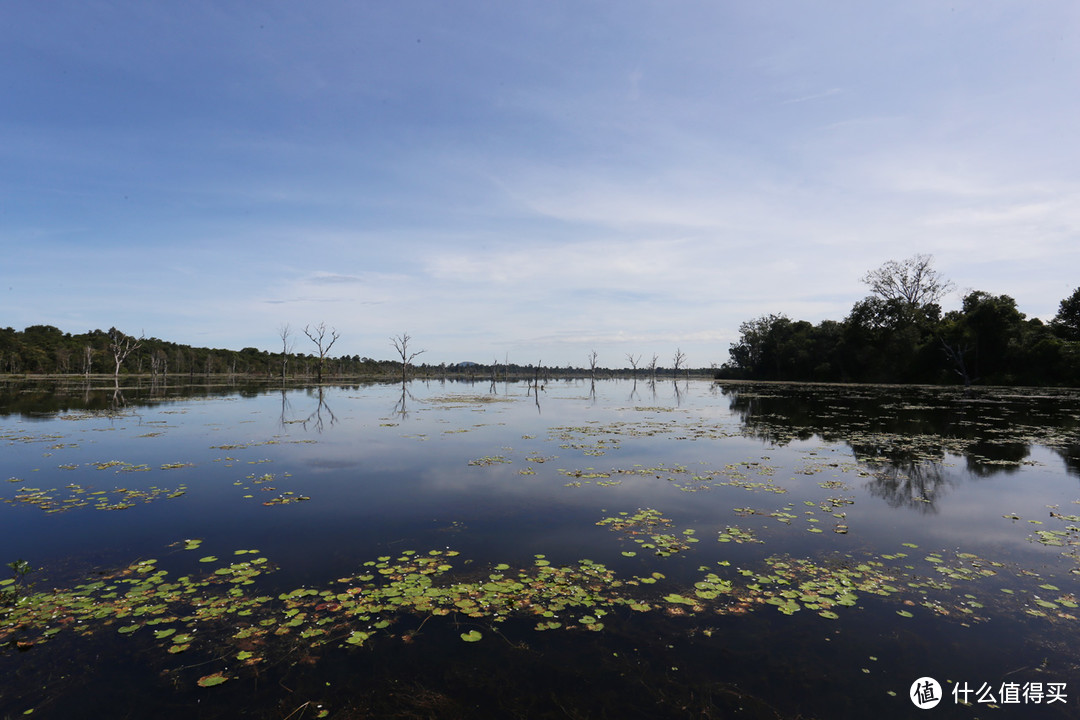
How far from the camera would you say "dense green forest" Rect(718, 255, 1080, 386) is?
184 ft

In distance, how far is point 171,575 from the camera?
6949 millimetres

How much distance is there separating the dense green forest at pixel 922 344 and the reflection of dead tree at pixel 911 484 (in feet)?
170

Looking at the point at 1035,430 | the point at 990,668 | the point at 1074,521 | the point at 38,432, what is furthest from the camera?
the point at 1035,430

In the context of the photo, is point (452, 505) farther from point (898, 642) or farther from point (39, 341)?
point (39, 341)

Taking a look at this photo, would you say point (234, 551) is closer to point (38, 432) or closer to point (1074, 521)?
point (1074, 521)

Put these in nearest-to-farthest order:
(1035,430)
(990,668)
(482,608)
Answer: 1. (990,668)
2. (482,608)
3. (1035,430)

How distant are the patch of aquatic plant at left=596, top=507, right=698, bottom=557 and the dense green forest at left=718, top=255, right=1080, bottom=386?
6148 centimetres

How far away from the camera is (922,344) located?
67.2 m

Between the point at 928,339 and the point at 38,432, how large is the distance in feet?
291

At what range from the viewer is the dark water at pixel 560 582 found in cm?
450

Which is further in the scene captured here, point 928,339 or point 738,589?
point 928,339

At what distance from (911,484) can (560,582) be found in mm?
10969

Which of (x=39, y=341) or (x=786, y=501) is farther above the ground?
(x=39, y=341)

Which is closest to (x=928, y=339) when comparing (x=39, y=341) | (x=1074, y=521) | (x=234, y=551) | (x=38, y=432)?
(x=1074, y=521)
